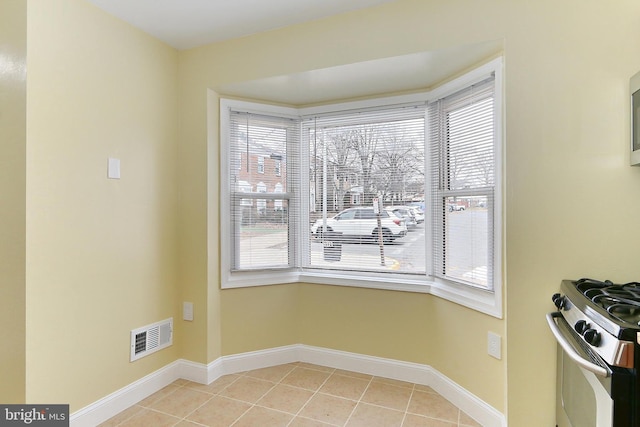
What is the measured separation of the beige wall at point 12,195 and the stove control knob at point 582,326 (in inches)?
102

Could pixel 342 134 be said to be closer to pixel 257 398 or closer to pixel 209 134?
pixel 209 134

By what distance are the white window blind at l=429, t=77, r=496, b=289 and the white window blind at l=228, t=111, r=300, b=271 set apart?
48.2 inches

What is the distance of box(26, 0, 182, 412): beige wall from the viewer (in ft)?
5.89

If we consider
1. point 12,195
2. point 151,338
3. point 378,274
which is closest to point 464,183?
point 378,274

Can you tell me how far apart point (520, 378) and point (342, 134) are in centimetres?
211

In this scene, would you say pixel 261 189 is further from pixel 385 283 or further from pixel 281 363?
pixel 281 363

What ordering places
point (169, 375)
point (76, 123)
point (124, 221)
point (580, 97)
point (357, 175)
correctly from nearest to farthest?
point (580, 97) < point (76, 123) < point (124, 221) < point (169, 375) < point (357, 175)

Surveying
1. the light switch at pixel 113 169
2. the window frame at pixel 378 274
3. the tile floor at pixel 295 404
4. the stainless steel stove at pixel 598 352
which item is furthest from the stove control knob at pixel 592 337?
the light switch at pixel 113 169

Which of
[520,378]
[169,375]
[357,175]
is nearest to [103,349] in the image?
[169,375]

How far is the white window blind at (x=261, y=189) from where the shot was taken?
283 centimetres

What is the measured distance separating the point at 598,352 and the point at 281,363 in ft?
7.55

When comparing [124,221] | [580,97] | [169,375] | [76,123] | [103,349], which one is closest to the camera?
[580,97]

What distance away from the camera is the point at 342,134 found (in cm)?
287

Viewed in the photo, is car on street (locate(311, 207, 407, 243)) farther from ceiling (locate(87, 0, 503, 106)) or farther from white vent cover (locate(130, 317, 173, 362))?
white vent cover (locate(130, 317, 173, 362))
